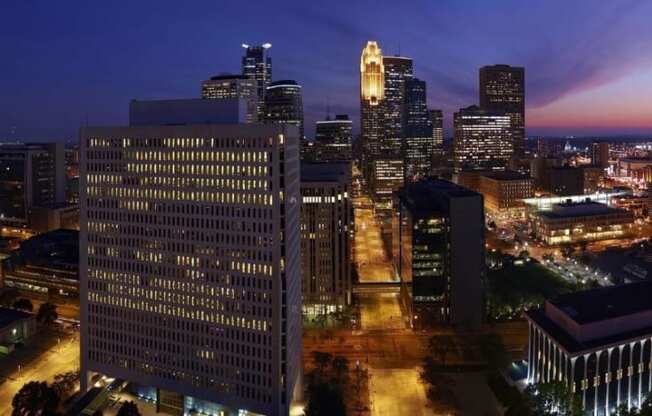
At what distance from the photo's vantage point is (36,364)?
91562 millimetres

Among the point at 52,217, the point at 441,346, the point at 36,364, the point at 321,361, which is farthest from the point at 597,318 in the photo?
the point at 52,217

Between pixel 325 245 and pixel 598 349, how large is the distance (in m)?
56.4

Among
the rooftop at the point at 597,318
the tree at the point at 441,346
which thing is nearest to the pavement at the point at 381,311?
the tree at the point at 441,346

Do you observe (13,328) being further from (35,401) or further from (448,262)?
(448,262)

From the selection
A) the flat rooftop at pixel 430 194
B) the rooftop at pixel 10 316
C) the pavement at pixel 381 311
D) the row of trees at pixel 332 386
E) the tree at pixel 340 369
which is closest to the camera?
the row of trees at pixel 332 386

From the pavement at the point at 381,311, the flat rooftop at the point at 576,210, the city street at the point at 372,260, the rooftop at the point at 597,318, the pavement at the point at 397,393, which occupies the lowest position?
the pavement at the point at 397,393

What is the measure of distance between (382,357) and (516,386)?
22.2m

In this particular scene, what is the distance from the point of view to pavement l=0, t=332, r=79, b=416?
84.4 m

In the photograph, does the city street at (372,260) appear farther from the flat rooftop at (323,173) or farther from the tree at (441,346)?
the tree at (441,346)

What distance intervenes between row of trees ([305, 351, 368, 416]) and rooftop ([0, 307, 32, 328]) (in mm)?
52741

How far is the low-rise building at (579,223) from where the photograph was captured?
178 m

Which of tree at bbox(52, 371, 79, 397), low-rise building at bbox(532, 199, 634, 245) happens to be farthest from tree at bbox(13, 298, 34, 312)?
low-rise building at bbox(532, 199, 634, 245)

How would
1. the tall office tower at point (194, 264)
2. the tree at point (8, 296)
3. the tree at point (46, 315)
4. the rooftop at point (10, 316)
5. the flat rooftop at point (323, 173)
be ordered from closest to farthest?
1. the tall office tower at point (194, 264)
2. the rooftop at point (10, 316)
3. the tree at point (46, 315)
4. the flat rooftop at point (323, 173)
5. the tree at point (8, 296)

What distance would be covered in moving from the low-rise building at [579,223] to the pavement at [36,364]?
138 metres
